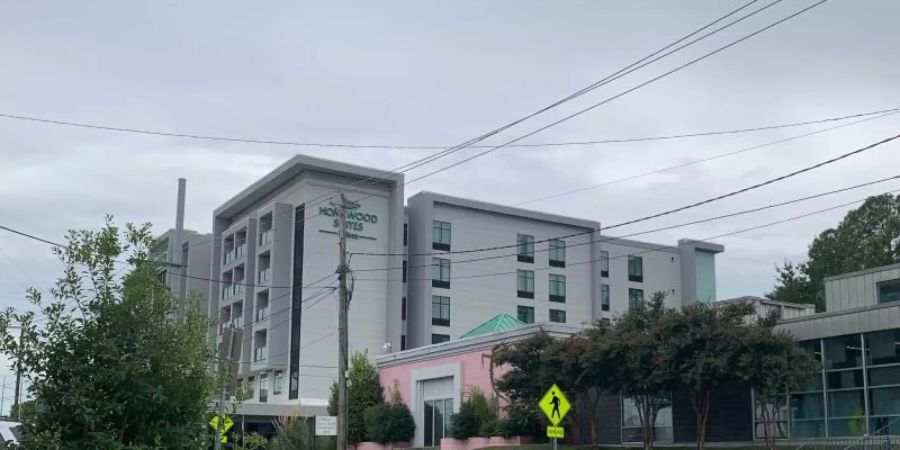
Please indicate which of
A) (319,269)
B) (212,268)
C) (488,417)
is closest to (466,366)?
(488,417)

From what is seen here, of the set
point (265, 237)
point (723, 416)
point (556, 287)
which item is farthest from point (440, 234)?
point (723, 416)

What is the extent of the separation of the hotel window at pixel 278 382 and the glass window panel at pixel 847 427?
43.7 metres

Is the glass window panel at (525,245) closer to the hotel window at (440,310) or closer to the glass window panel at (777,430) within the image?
the hotel window at (440,310)

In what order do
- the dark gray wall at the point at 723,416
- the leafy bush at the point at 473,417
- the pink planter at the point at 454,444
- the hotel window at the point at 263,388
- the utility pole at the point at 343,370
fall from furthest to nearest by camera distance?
the hotel window at the point at 263,388, the pink planter at the point at 454,444, the leafy bush at the point at 473,417, the utility pole at the point at 343,370, the dark gray wall at the point at 723,416

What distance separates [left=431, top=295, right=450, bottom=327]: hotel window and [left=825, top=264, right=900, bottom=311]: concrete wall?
37.4 metres

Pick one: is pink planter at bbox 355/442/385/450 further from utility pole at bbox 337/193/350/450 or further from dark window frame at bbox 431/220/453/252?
dark window frame at bbox 431/220/453/252

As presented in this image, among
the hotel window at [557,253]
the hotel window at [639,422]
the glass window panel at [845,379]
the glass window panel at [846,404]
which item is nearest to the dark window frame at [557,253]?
the hotel window at [557,253]

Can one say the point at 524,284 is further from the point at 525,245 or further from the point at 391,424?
the point at 391,424

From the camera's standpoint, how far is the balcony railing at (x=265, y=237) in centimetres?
6881

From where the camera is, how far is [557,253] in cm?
7750

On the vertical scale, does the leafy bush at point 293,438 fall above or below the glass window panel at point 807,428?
below

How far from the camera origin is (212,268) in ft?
262

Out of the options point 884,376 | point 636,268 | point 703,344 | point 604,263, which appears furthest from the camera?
point 636,268

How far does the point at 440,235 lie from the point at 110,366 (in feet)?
201
